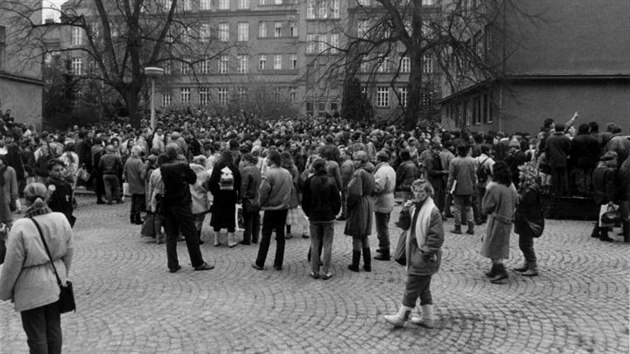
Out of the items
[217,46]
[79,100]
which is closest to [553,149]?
[217,46]

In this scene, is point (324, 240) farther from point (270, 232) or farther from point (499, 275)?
point (499, 275)

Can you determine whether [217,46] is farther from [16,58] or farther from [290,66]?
[290,66]

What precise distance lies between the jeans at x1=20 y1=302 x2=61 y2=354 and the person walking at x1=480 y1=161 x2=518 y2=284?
20.3 ft

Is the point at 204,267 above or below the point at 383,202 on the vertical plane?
below

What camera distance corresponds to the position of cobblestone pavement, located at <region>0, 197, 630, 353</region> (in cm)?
611

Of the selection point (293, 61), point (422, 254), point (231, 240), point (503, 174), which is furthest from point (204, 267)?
point (293, 61)

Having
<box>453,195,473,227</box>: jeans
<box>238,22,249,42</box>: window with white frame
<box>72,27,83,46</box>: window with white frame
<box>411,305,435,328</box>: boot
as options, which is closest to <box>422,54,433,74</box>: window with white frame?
<box>453,195,473,227</box>: jeans

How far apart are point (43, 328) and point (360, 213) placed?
533cm

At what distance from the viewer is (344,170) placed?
13008 millimetres

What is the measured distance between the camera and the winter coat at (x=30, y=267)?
4914 mm

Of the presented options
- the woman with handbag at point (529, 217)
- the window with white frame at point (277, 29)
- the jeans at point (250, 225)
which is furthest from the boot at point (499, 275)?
the window with white frame at point (277, 29)

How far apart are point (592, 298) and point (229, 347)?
517cm

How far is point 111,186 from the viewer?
17641mm

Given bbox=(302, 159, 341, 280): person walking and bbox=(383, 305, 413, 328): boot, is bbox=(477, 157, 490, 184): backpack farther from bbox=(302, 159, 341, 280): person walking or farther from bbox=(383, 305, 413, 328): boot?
bbox=(383, 305, 413, 328): boot
